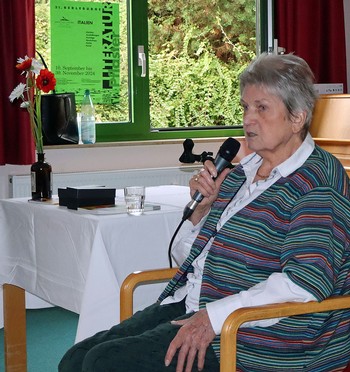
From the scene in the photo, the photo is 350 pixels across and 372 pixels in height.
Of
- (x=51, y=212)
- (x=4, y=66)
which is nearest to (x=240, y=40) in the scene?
(x=4, y=66)

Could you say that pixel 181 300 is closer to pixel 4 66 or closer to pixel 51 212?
pixel 51 212

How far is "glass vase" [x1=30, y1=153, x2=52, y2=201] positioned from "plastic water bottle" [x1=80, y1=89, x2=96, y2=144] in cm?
132

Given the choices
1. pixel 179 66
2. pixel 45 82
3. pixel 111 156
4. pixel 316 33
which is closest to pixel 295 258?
pixel 45 82

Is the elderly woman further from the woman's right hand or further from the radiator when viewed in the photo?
the radiator

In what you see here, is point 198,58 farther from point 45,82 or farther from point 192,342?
point 192,342

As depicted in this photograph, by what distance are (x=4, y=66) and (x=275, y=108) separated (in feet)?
7.93

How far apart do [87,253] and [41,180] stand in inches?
25.3

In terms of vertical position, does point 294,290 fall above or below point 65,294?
above

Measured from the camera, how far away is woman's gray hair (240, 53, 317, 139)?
219 cm

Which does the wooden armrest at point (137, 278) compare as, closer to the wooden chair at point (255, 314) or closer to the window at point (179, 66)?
the wooden chair at point (255, 314)

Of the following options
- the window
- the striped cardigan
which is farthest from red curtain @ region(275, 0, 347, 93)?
the striped cardigan

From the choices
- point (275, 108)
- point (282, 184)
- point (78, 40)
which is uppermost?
point (78, 40)

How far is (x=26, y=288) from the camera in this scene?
317cm

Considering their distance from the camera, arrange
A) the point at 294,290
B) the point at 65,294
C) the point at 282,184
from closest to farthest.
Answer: the point at 294,290 < the point at 282,184 < the point at 65,294
